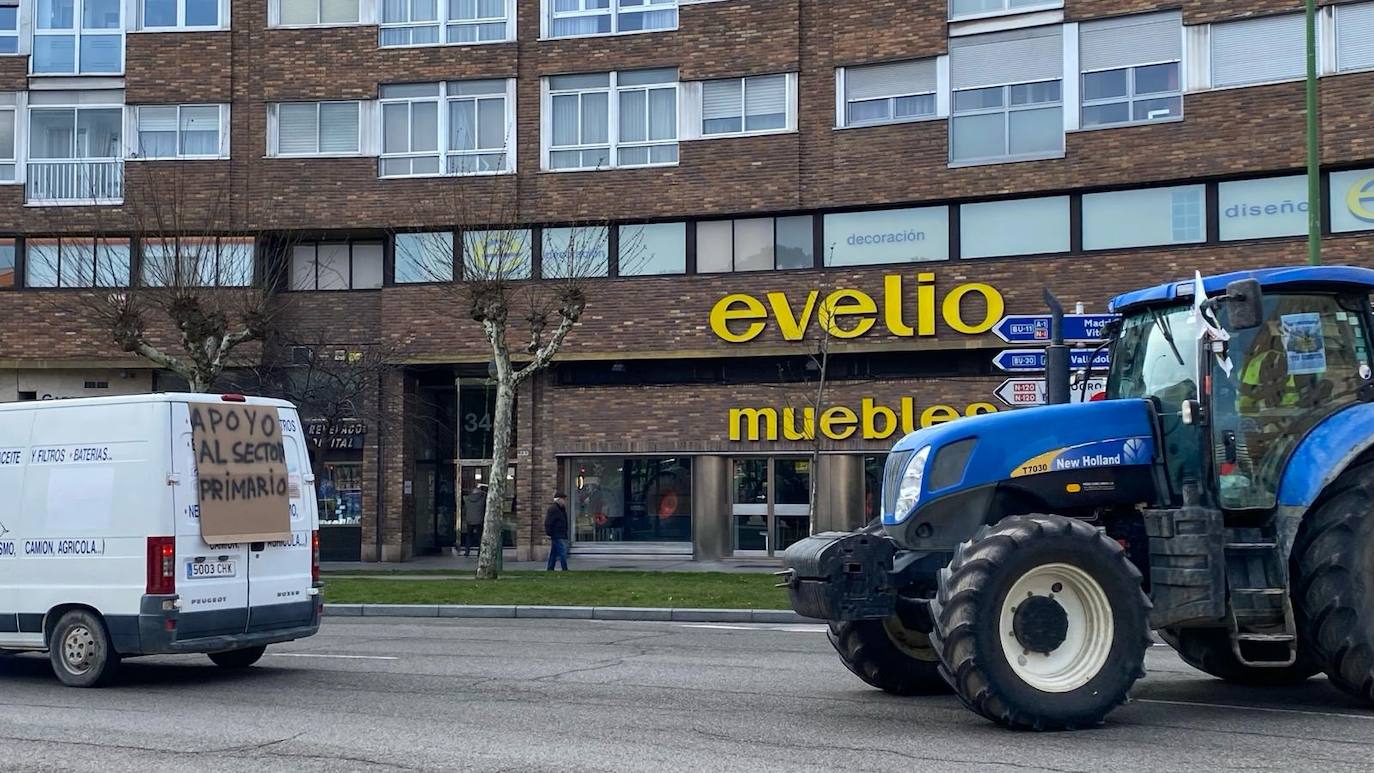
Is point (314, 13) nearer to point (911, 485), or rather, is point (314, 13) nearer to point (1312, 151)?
point (1312, 151)

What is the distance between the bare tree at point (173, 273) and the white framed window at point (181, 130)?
1.37ft

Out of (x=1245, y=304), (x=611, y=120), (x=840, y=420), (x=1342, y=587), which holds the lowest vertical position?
(x=1342, y=587)

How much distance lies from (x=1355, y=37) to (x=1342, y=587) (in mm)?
19381

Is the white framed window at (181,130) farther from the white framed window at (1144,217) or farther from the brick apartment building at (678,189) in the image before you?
the white framed window at (1144,217)

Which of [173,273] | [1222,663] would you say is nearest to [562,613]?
[1222,663]

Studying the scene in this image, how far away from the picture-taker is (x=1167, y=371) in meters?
9.26

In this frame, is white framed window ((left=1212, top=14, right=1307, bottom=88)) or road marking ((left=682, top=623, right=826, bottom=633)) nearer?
road marking ((left=682, top=623, right=826, bottom=633))

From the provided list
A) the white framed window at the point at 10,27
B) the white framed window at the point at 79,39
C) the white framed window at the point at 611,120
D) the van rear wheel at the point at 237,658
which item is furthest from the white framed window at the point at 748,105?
the van rear wheel at the point at 237,658

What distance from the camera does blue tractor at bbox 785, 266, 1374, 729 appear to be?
8.18m

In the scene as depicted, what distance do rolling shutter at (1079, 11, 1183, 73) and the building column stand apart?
10359mm

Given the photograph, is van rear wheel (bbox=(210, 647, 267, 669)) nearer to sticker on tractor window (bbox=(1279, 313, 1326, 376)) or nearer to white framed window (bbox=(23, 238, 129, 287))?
sticker on tractor window (bbox=(1279, 313, 1326, 376))

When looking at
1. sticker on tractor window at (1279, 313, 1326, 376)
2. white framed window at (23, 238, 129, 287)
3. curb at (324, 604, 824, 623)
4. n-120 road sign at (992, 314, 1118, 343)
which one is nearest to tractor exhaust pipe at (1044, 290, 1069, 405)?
sticker on tractor window at (1279, 313, 1326, 376)

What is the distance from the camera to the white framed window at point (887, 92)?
28125 millimetres

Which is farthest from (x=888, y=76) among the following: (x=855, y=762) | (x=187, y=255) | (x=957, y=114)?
(x=855, y=762)
